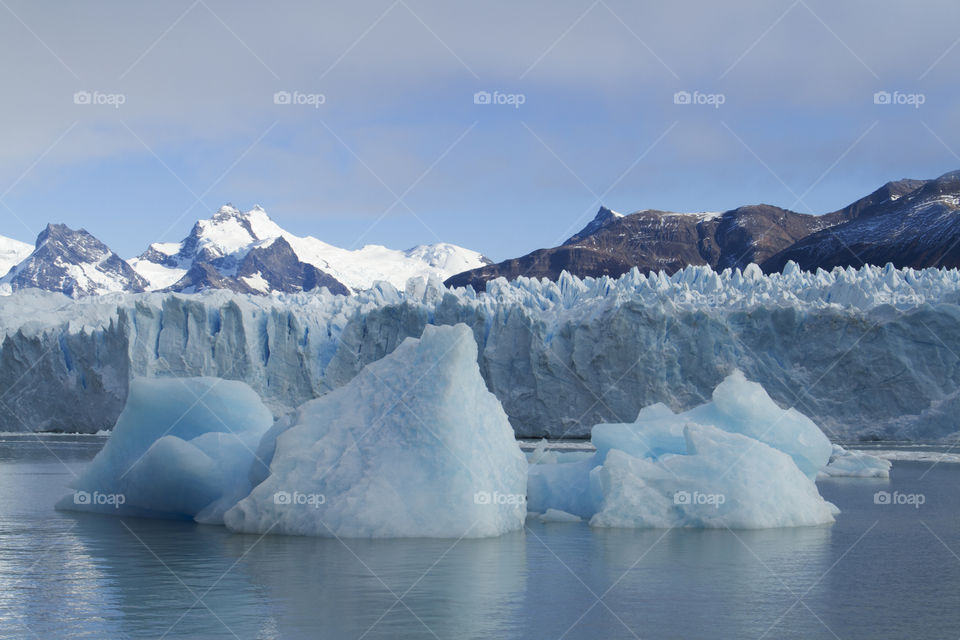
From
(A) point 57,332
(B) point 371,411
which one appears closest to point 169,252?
(A) point 57,332

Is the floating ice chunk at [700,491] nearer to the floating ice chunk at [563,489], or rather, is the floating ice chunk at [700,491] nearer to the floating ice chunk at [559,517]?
the floating ice chunk at [559,517]

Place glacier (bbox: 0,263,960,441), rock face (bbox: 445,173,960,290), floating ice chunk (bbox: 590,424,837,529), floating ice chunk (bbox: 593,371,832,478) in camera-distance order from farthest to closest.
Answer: rock face (bbox: 445,173,960,290) → glacier (bbox: 0,263,960,441) → floating ice chunk (bbox: 593,371,832,478) → floating ice chunk (bbox: 590,424,837,529)

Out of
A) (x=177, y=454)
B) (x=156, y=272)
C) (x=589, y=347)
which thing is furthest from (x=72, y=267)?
(x=177, y=454)

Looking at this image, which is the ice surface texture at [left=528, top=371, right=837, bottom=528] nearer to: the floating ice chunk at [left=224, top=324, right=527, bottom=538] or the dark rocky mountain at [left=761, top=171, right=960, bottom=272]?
the floating ice chunk at [left=224, top=324, right=527, bottom=538]

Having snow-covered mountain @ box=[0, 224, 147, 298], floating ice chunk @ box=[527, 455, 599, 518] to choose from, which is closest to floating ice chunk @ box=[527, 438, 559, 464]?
floating ice chunk @ box=[527, 455, 599, 518]

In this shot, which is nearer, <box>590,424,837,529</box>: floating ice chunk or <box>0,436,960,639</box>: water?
<box>0,436,960,639</box>: water

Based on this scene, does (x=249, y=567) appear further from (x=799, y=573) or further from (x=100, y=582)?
(x=799, y=573)

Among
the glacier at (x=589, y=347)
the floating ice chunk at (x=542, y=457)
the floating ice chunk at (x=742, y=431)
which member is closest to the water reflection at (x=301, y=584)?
the floating ice chunk at (x=742, y=431)
